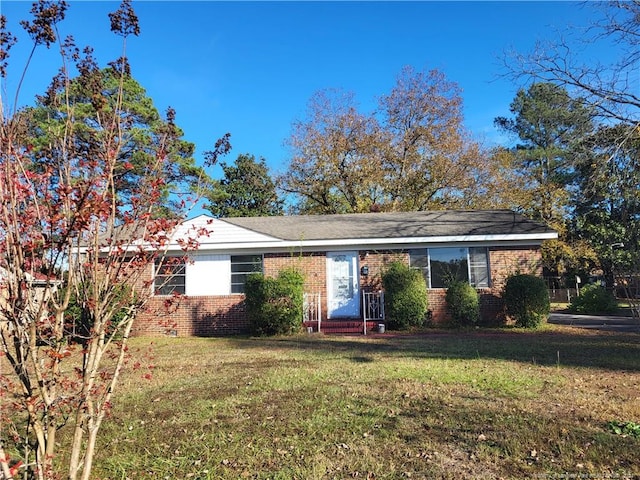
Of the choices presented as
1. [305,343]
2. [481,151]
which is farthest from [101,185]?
[481,151]

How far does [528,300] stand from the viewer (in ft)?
38.2

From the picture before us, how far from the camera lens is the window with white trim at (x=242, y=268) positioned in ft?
43.7

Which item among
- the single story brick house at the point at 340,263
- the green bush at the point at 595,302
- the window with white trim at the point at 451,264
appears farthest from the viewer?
the green bush at the point at 595,302

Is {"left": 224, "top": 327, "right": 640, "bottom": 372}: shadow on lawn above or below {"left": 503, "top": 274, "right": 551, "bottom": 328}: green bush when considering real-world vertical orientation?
below

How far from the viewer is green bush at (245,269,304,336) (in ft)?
37.0

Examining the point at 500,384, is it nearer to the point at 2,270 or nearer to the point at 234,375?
the point at 234,375

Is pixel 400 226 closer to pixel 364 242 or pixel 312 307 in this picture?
pixel 364 242

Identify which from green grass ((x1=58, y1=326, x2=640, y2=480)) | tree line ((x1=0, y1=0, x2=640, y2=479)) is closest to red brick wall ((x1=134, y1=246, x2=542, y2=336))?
tree line ((x1=0, y1=0, x2=640, y2=479))

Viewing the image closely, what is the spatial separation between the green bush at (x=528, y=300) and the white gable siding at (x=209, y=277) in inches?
319

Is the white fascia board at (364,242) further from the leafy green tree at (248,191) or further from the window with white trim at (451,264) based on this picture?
the leafy green tree at (248,191)

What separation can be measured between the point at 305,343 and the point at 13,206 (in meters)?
7.96

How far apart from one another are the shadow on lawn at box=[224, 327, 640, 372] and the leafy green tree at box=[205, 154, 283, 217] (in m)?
23.5

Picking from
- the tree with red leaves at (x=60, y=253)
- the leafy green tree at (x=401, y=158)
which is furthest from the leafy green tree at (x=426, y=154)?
the tree with red leaves at (x=60, y=253)

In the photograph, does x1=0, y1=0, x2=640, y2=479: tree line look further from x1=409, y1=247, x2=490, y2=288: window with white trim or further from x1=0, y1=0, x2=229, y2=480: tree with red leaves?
x1=409, y1=247, x2=490, y2=288: window with white trim
